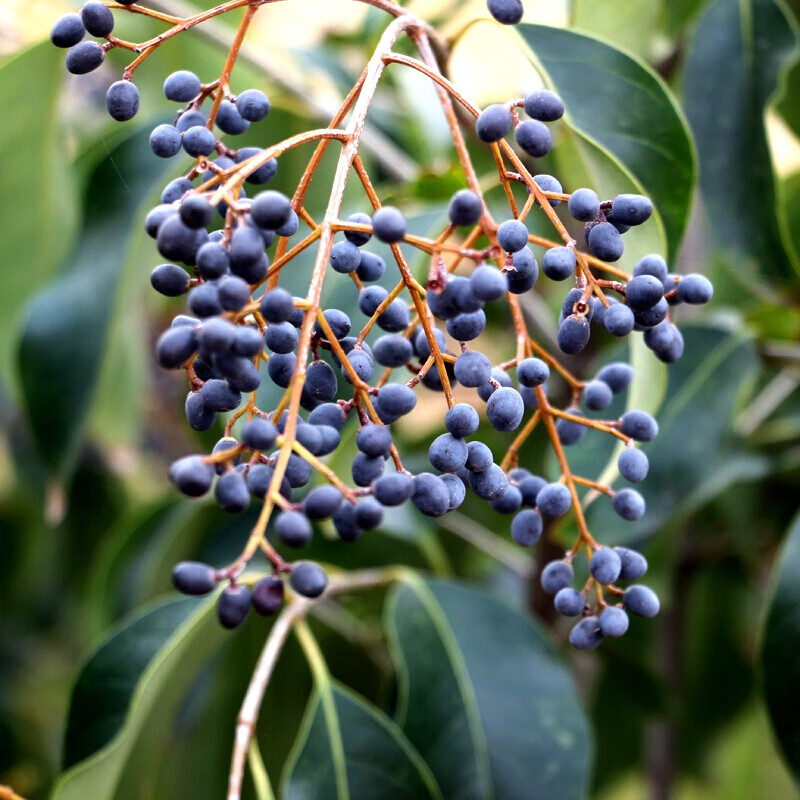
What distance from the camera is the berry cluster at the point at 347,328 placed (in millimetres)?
402

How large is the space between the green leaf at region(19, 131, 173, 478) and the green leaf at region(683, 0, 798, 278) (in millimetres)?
595

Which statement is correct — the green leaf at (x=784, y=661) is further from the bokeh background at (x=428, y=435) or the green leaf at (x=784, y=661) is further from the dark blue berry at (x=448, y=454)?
the dark blue berry at (x=448, y=454)

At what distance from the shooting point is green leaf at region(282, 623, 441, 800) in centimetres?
79

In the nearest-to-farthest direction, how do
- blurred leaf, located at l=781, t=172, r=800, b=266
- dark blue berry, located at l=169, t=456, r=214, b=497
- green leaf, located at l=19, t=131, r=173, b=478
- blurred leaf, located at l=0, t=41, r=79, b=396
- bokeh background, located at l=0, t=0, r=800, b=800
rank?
1. dark blue berry, located at l=169, t=456, r=214, b=497
2. bokeh background, located at l=0, t=0, r=800, b=800
3. green leaf, located at l=19, t=131, r=173, b=478
4. blurred leaf, located at l=0, t=41, r=79, b=396
5. blurred leaf, located at l=781, t=172, r=800, b=266

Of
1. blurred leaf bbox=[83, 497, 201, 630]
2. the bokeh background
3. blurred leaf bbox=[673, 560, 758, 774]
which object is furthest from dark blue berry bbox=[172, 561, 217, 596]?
blurred leaf bbox=[673, 560, 758, 774]

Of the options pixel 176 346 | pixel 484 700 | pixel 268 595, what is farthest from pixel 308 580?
pixel 484 700

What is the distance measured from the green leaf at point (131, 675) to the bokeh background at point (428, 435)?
6cm

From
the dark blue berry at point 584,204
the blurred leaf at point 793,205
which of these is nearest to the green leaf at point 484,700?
the dark blue berry at point 584,204

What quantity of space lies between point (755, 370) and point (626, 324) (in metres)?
0.61

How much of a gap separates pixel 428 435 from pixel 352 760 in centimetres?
67

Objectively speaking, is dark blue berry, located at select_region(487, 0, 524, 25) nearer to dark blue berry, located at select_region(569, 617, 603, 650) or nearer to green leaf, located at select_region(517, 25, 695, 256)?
green leaf, located at select_region(517, 25, 695, 256)

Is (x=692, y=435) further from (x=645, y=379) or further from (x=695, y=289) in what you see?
(x=695, y=289)

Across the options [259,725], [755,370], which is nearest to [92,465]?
[259,725]

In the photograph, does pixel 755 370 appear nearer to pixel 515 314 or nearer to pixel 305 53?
pixel 515 314
